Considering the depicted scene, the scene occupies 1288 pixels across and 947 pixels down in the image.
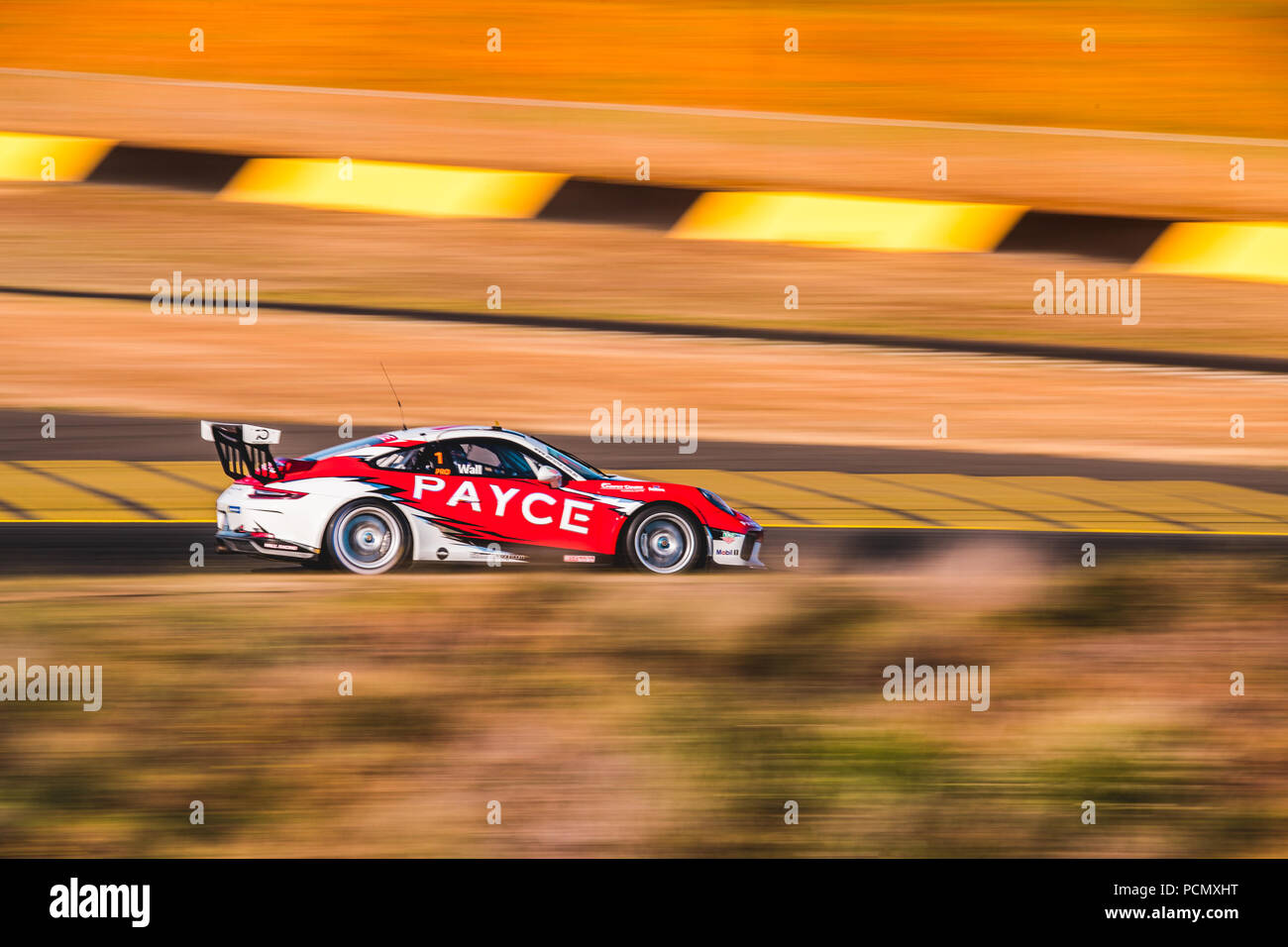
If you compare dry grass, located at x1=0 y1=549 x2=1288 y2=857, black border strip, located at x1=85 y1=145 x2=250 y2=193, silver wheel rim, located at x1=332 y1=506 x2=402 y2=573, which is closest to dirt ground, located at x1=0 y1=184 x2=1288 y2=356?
black border strip, located at x1=85 y1=145 x2=250 y2=193

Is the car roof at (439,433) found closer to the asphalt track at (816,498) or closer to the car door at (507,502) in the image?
the car door at (507,502)

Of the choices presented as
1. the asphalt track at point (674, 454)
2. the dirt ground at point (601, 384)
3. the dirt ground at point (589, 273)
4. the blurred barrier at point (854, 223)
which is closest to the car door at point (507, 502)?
the asphalt track at point (674, 454)

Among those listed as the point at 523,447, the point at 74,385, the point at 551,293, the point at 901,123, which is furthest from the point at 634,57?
the point at 523,447

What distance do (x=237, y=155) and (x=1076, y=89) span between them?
39.6 feet

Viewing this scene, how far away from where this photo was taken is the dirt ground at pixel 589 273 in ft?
49.0

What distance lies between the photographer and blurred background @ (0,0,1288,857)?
20.7 ft

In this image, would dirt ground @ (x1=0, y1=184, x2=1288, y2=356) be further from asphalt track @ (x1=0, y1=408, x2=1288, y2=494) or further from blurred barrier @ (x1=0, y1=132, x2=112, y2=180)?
asphalt track @ (x1=0, y1=408, x2=1288, y2=494)

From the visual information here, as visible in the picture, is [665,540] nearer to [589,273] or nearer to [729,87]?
[589,273]

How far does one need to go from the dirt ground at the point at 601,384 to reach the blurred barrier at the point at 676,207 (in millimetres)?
2582

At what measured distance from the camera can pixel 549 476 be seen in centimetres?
811

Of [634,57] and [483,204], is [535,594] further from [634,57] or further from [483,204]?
[634,57]

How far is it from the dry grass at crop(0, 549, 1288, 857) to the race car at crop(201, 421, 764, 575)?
38 cm

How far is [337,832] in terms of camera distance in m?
6.08

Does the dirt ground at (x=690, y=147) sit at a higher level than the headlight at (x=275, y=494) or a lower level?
higher
